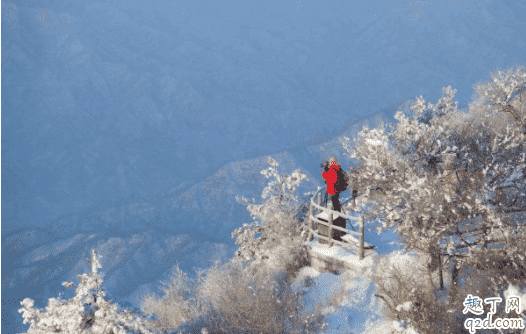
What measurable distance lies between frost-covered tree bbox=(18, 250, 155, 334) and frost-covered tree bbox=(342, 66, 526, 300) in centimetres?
511

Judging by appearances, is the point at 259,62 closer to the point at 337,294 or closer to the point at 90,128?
the point at 90,128

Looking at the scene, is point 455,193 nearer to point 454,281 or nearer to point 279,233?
point 454,281

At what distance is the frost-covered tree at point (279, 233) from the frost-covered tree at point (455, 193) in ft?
10.2

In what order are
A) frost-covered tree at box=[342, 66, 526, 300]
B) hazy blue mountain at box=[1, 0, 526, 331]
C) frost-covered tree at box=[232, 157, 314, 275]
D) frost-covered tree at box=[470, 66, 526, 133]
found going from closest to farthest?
frost-covered tree at box=[342, 66, 526, 300] < frost-covered tree at box=[232, 157, 314, 275] < frost-covered tree at box=[470, 66, 526, 133] < hazy blue mountain at box=[1, 0, 526, 331]

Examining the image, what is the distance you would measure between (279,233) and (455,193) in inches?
246

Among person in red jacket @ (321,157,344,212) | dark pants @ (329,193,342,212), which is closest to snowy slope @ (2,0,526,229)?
dark pants @ (329,193,342,212)

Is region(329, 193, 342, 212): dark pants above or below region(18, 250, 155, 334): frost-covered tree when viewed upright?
above

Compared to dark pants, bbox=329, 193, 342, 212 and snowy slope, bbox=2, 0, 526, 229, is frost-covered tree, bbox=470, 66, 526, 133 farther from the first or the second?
snowy slope, bbox=2, 0, 526, 229

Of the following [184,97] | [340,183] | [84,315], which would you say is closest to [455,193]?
[340,183]

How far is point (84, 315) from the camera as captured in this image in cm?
528

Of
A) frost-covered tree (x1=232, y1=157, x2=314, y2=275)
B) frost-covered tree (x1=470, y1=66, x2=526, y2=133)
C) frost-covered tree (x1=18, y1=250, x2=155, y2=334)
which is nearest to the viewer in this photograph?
frost-covered tree (x1=18, y1=250, x2=155, y2=334)

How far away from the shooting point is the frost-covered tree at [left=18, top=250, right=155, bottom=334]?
5.16 meters

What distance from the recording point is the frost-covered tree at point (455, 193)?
5832 mm

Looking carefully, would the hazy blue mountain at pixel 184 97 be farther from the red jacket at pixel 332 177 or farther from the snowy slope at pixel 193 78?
the red jacket at pixel 332 177
